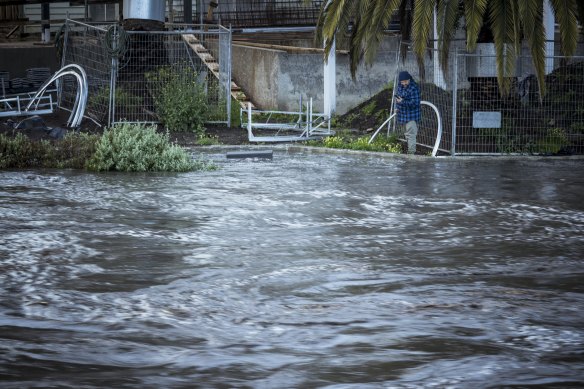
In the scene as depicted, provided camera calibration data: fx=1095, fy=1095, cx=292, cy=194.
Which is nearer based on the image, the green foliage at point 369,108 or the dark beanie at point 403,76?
the dark beanie at point 403,76

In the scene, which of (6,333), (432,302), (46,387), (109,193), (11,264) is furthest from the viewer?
(109,193)

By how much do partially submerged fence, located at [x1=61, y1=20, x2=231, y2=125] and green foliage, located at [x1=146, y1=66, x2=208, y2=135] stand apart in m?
0.07

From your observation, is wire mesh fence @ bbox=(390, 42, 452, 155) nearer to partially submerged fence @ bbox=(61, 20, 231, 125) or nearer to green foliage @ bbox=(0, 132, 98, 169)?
partially submerged fence @ bbox=(61, 20, 231, 125)

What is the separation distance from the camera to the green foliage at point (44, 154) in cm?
1798

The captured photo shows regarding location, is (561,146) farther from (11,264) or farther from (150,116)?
(11,264)

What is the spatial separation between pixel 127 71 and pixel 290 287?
16.8 m

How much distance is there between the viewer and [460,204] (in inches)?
531

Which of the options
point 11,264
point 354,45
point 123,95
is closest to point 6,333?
point 11,264

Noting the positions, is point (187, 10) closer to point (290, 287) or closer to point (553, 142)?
point (553, 142)

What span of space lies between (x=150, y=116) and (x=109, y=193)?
1004 centimetres

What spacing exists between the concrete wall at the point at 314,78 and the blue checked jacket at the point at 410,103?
590 cm

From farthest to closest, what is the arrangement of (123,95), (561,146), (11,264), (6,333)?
(123,95) < (561,146) < (11,264) < (6,333)

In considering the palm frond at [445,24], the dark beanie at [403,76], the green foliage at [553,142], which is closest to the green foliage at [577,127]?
the green foliage at [553,142]

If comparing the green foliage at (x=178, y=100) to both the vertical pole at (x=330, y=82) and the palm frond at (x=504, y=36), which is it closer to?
the vertical pole at (x=330, y=82)
